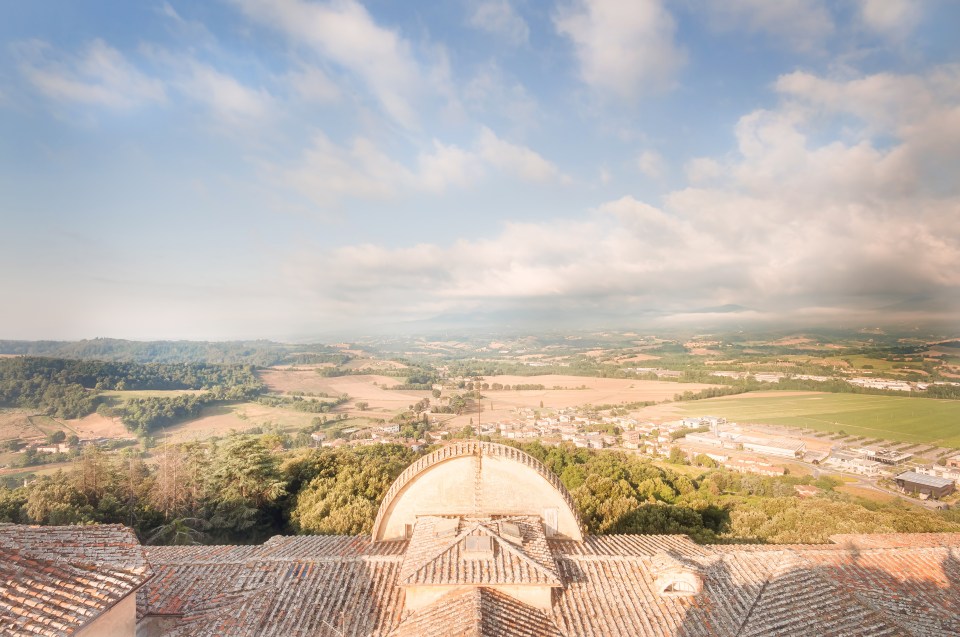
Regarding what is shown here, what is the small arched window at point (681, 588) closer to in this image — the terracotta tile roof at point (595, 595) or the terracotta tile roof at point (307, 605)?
the terracotta tile roof at point (595, 595)

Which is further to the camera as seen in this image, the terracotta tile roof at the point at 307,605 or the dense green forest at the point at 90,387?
the dense green forest at the point at 90,387

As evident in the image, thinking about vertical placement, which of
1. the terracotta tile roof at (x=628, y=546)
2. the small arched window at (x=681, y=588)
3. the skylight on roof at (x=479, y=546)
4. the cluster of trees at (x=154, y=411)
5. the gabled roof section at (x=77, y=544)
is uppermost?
the gabled roof section at (x=77, y=544)

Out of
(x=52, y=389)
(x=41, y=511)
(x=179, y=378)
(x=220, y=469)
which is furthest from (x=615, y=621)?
(x=179, y=378)

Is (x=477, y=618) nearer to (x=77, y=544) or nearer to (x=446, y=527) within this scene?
(x=446, y=527)

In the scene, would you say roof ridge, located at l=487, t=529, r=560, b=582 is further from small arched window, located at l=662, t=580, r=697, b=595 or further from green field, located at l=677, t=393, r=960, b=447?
green field, located at l=677, t=393, r=960, b=447

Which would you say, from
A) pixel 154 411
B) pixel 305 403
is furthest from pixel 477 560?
pixel 305 403

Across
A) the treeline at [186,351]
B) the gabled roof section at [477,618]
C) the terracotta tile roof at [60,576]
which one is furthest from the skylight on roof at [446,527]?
the treeline at [186,351]
